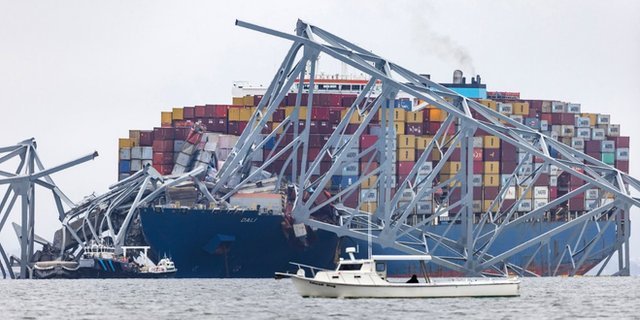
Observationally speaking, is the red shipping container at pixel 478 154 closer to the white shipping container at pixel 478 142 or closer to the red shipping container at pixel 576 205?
the white shipping container at pixel 478 142

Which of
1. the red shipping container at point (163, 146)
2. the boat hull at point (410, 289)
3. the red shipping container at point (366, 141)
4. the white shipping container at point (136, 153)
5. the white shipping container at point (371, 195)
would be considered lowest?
the boat hull at point (410, 289)

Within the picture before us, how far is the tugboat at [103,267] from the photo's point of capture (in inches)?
4879

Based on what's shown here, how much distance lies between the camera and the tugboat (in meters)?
124

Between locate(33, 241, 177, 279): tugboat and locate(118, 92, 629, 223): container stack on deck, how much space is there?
42.9 ft

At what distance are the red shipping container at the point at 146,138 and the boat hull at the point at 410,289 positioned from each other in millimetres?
50705

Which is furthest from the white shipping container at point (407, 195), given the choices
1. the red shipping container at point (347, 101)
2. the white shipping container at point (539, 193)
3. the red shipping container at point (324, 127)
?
the white shipping container at point (539, 193)

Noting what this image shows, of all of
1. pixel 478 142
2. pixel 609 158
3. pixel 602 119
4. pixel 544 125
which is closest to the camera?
pixel 478 142

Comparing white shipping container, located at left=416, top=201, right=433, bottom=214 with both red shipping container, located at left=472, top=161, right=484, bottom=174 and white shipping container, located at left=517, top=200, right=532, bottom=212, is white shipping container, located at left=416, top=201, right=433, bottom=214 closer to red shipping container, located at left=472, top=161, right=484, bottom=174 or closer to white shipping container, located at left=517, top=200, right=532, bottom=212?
red shipping container, located at left=472, top=161, right=484, bottom=174

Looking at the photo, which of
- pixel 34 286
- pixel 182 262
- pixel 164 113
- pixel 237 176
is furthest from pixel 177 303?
pixel 164 113

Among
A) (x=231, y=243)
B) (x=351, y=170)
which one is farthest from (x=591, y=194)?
(x=231, y=243)

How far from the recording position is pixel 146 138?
143m

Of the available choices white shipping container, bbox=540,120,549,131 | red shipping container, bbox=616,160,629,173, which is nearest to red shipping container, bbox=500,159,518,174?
white shipping container, bbox=540,120,549,131

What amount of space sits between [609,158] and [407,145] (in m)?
19.7

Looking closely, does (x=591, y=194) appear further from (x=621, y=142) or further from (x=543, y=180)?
(x=621, y=142)
